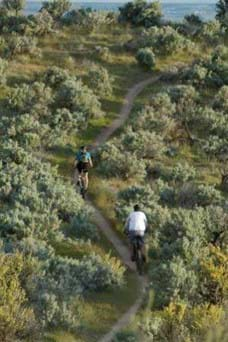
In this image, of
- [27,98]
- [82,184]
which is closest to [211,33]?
[27,98]

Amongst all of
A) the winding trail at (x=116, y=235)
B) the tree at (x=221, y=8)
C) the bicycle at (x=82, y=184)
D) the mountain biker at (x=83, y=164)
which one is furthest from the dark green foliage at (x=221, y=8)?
the bicycle at (x=82, y=184)

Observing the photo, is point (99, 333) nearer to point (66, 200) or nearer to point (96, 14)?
point (66, 200)

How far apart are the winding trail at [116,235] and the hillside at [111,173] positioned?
2.2 inches

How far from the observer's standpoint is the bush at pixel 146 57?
37281mm

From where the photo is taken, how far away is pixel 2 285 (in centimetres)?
1327

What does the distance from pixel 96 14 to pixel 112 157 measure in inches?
864

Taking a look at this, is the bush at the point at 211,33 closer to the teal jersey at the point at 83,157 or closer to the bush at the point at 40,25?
the bush at the point at 40,25

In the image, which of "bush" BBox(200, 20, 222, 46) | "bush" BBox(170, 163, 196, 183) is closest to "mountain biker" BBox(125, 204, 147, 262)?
"bush" BBox(170, 163, 196, 183)

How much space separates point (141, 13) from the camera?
46.9m

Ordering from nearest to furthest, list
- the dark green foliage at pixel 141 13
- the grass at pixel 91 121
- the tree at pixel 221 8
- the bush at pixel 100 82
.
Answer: the grass at pixel 91 121 < the bush at pixel 100 82 < the dark green foliage at pixel 141 13 < the tree at pixel 221 8

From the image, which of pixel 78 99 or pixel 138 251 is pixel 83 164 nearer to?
pixel 138 251

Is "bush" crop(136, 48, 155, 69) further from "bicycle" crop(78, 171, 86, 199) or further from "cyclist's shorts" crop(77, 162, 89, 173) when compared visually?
"bicycle" crop(78, 171, 86, 199)

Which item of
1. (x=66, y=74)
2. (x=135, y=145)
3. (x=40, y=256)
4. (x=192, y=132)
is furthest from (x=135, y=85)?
(x=40, y=256)

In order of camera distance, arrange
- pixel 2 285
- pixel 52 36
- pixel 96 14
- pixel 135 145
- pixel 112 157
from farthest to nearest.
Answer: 1. pixel 96 14
2. pixel 52 36
3. pixel 135 145
4. pixel 112 157
5. pixel 2 285
